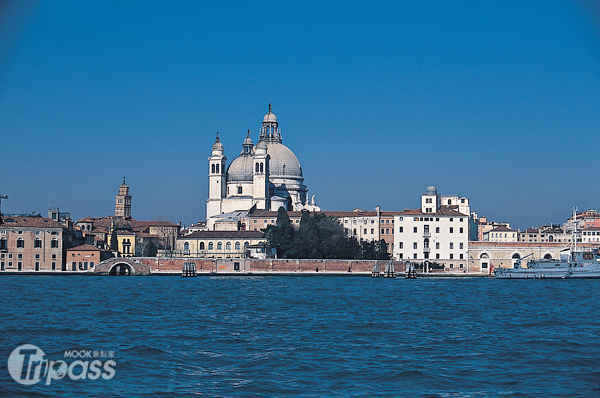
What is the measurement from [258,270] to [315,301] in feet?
91.5

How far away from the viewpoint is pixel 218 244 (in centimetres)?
6469

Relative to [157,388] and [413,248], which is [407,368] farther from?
[413,248]

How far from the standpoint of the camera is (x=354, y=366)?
50.1 feet

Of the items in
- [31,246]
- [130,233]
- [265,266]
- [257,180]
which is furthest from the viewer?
[257,180]

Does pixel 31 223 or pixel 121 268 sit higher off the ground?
pixel 31 223

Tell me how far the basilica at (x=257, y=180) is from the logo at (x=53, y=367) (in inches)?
2285

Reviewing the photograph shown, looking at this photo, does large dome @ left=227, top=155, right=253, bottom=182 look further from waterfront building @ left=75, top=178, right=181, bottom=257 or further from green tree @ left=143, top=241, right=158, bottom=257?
green tree @ left=143, top=241, right=158, bottom=257

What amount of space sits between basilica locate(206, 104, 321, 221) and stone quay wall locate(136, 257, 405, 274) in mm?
15816

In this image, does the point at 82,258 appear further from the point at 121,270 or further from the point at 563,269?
the point at 563,269

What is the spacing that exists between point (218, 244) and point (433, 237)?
648 inches

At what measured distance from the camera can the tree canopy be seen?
197ft

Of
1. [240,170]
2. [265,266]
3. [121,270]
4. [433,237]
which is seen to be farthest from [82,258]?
[433,237]

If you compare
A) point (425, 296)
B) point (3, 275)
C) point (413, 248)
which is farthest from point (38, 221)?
point (425, 296)

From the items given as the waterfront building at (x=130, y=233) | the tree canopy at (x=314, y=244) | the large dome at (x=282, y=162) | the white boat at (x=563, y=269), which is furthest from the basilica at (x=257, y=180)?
the white boat at (x=563, y=269)
